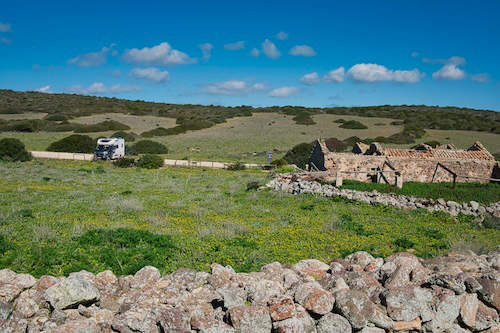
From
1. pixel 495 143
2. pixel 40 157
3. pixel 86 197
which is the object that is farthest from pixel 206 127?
pixel 86 197

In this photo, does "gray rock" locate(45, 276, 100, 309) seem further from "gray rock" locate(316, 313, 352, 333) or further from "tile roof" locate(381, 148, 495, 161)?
"tile roof" locate(381, 148, 495, 161)

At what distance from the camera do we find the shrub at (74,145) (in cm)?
4034

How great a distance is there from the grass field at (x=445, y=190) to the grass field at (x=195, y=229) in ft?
13.0

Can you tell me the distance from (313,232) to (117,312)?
7375 mm

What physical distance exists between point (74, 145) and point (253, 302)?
40012 millimetres

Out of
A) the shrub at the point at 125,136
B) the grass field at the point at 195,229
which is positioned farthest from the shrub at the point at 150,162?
the shrub at the point at 125,136

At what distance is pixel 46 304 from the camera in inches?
231

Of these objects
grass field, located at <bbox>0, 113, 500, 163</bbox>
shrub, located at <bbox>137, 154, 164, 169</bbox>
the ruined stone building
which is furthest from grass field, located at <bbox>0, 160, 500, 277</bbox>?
grass field, located at <bbox>0, 113, 500, 163</bbox>

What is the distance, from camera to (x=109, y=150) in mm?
36281

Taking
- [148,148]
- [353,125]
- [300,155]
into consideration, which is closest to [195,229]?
[300,155]

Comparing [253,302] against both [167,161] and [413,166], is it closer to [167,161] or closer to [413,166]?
[413,166]

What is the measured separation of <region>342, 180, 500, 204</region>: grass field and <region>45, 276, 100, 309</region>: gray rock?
16643 millimetres

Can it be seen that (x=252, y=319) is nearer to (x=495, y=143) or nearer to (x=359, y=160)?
(x=359, y=160)

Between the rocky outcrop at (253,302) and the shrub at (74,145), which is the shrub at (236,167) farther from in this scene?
the rocky outcrop at (253,302)
